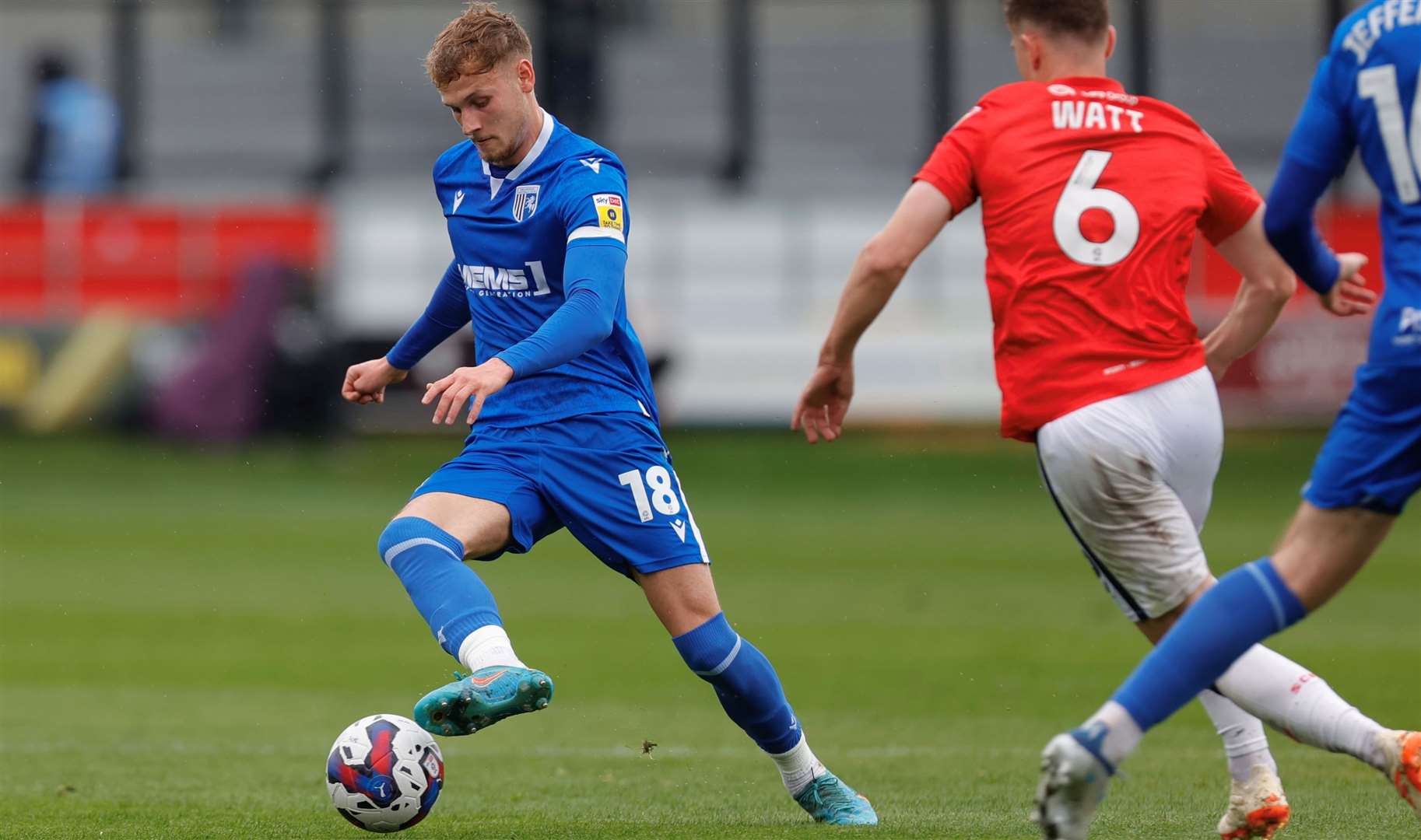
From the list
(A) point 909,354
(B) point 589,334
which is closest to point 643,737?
(B) point 589,334

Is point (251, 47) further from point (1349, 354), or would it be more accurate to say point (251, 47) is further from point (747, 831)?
point (747, 831)

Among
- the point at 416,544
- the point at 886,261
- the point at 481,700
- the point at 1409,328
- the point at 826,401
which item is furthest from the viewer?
the point at 826,401

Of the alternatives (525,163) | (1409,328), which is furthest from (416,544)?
(1409,328)

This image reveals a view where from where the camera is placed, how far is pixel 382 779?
5.27m

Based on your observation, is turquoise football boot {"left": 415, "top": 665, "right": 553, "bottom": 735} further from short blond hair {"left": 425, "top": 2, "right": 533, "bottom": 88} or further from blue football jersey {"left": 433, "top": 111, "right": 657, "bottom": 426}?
short blond hair {"left": 425, "top": 2, "right": 533, "bottom": 88}

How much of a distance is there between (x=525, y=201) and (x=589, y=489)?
853mm

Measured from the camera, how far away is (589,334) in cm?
523

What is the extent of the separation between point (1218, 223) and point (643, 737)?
3.76 metres

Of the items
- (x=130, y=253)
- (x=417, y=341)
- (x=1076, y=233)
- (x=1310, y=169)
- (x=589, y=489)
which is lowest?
(x=130, y=253)

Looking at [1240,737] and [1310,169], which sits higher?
[1310,169]

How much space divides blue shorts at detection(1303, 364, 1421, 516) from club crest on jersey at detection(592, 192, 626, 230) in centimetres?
210

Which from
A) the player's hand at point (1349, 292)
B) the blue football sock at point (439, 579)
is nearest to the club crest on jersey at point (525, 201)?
the blue football sock at point (439, 579)

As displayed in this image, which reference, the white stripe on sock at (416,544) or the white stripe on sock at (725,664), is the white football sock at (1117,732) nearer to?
the white stripe on sock at (725,664)

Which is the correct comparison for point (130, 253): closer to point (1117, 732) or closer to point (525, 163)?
point (525, 163)
